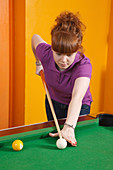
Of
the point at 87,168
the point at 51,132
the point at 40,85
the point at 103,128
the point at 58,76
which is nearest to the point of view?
the point at 87,168

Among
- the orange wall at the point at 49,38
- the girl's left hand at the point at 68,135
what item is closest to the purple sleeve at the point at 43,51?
the orange wall at the point at 49,38

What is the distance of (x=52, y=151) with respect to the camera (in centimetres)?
105

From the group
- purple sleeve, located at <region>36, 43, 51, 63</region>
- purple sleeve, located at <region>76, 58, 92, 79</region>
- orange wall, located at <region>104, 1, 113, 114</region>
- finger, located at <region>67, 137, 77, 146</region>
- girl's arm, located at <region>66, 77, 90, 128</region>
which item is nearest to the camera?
finger, located at <region>67, 137, 77, 146</region>

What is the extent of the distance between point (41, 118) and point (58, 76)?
4.22 ft

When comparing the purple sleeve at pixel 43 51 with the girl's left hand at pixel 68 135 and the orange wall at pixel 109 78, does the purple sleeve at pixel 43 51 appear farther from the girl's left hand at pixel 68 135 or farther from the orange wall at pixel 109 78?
the orange wall at pixel 109 78

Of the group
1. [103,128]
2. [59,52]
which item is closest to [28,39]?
[59,52]

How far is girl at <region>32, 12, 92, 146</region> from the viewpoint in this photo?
1304mm

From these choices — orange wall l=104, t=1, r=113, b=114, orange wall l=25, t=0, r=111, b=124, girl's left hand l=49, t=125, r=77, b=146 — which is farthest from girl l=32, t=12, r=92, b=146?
orange wall l=104, t=1, r=113, b=114

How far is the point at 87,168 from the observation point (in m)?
0.89

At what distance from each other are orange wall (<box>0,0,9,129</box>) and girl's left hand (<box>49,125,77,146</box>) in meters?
1.53

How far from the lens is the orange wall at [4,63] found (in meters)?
2.48

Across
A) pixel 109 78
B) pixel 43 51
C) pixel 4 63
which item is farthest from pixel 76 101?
pixel 109 78

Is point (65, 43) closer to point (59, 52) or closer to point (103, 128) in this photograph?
point (59, 52)

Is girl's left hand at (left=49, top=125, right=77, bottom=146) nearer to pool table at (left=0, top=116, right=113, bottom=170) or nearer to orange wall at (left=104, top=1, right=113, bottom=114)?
pool table at (left=0, top=116, right=113, bottom=170)
